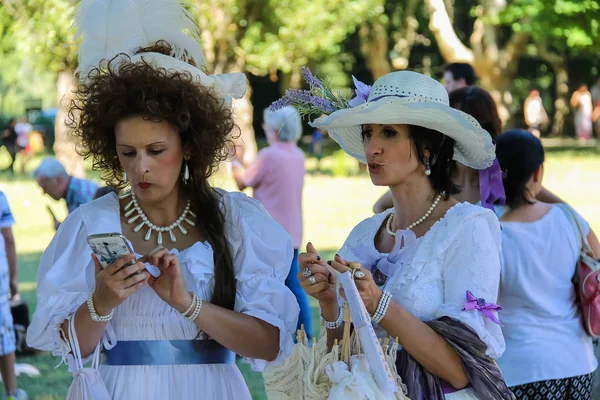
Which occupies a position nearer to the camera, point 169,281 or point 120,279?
point 120,279

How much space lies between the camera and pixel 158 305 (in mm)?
3002

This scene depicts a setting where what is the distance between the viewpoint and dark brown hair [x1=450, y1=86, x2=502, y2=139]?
4609 mm

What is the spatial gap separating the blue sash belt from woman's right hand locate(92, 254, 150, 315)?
0.88ft

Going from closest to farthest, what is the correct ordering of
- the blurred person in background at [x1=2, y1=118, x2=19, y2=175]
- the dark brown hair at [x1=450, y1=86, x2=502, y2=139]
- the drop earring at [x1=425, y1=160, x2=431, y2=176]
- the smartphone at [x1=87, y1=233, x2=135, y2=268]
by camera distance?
the smartphone at [x1=87, y1=233, x2=135, y2=268] < the drop earring at [x1=425, y1=160, x2=431, y2=176] < the dark brown hair at [x1=450, y1=86, x2=502, y2=139] < the blurred person in background at [x1=2, y1=118, x2=19, y2=175]

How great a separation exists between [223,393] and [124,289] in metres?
0.56

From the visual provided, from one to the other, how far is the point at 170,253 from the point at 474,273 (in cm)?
96

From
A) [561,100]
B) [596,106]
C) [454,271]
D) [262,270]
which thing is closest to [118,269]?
[262,270]

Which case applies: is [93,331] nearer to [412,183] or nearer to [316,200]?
[412,183]

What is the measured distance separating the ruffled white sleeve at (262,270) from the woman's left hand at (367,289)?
338 mm

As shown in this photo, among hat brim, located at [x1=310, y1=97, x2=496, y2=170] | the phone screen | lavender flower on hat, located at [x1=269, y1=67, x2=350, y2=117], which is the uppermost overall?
lavender flower on hat, located at [x1=269, y1=67, x2=350, y2=117]

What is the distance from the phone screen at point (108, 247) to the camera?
2648 mm

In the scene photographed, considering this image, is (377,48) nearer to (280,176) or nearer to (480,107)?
(280,176)

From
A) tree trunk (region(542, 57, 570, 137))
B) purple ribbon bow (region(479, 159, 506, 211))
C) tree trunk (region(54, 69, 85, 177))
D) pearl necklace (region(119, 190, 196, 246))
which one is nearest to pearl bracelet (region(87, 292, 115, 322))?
pearl necklace (region(119, 190, 196, 246))

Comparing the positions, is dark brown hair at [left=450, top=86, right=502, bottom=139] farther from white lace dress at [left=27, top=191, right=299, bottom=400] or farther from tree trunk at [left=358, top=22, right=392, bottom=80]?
tree trunk at [left=358, top=22, right=392, bottom=80]
